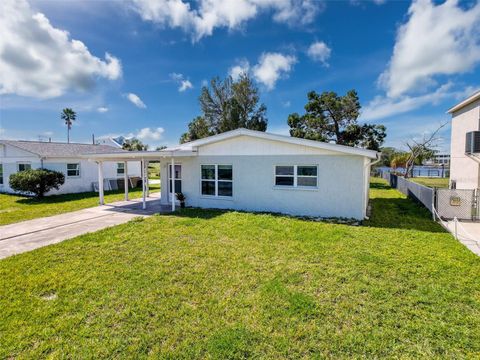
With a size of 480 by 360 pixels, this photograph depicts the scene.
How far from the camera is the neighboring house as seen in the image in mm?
17344

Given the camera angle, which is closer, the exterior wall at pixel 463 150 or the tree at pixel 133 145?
the exterior wall at pixel 463 150

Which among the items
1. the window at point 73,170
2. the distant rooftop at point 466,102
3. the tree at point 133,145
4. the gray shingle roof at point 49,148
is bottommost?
the window at point 73,170

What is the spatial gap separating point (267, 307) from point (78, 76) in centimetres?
2055

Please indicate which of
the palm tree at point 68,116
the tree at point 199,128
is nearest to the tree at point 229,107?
the tree at point 199,128

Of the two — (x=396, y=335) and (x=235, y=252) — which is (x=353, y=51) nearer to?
(x=235, y=252)

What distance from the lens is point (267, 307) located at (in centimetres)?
378

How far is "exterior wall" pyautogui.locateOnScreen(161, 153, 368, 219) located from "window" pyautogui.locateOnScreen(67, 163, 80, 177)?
10.7 metres

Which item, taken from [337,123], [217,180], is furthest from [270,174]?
[337,123]

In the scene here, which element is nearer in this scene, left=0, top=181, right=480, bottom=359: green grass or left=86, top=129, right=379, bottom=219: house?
left=0, top=181, right=480, bottom=359: green grass

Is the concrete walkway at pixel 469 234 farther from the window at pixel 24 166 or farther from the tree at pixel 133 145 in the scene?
the tree at pixel 133 145

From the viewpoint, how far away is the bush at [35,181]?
48.7ft

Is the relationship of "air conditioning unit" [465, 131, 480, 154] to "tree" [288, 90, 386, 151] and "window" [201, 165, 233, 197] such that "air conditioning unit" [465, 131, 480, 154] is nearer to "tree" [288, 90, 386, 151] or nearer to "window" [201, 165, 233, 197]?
"window" [201, 165, 233, 197]

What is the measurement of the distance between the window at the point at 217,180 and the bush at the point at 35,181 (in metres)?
11.2

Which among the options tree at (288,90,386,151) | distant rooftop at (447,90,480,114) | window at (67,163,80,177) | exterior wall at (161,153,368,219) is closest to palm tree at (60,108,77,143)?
window at (67,163,80,177)
